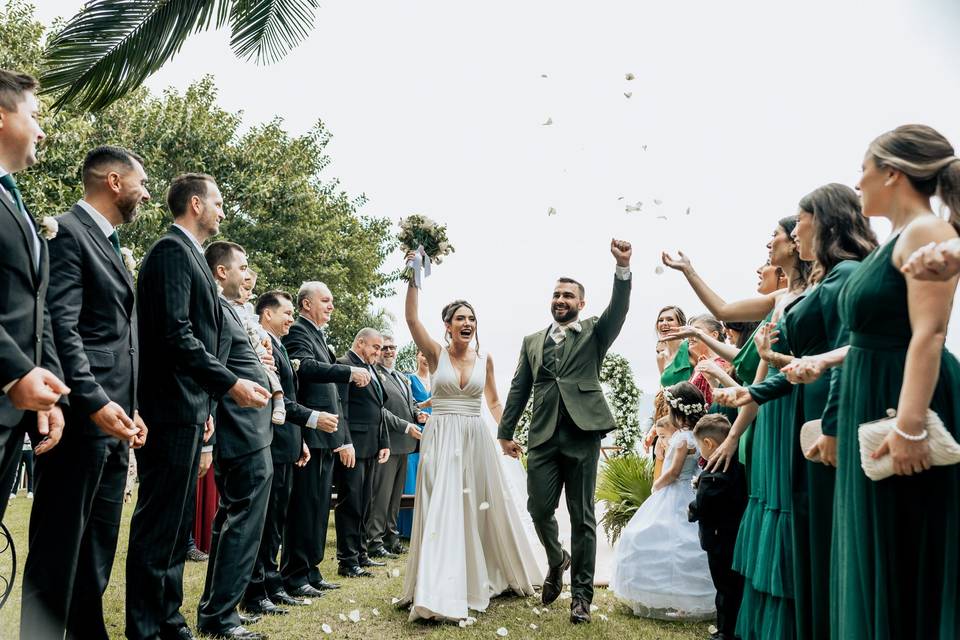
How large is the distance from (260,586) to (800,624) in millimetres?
4035

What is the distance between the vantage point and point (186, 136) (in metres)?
24.9

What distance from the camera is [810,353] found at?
398 cm

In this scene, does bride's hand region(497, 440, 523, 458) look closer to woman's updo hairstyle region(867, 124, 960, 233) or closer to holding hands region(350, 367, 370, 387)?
holding hands region(350, 367, 370, 387)

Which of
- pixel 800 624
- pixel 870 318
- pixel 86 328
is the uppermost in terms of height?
pixel 870 318

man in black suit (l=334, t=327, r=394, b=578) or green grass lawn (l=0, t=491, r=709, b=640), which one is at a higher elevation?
man in black suit (l=334, t=327, r=394, b=578)

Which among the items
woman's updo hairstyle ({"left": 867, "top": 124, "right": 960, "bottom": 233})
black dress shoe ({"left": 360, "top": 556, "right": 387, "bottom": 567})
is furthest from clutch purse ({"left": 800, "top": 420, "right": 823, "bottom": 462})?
black dress shoe ({"left": 360, "top": 556, "right": 387, "bottom": 567})

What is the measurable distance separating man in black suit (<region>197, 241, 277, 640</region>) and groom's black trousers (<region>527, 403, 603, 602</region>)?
2232mm

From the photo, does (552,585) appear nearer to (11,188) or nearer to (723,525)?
(723,525)

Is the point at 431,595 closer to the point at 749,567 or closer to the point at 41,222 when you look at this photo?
the point at 749,567

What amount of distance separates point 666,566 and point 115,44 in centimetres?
525

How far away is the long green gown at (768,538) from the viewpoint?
4223 millimetres

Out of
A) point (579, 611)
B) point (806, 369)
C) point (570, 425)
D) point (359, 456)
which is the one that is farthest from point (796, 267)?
point (359, 456)

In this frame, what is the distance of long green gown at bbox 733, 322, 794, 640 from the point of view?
4223 mm

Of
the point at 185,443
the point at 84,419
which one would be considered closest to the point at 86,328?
the point at 84,419
